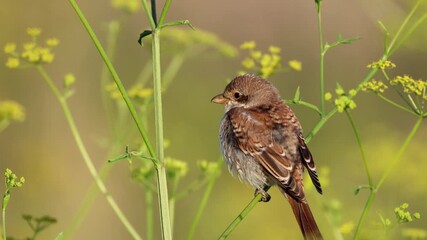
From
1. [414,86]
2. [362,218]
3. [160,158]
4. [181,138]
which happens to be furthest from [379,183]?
[181,138]

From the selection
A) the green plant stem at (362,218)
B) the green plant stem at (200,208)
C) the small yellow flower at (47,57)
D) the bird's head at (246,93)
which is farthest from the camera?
the bird's head at (246,93)

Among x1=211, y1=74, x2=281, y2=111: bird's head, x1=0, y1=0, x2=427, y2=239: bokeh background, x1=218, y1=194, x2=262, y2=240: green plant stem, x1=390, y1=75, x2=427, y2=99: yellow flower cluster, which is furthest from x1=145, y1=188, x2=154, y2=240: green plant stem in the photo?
x1=390, y1=75, x2=427, y2=99: yellow flower cluster

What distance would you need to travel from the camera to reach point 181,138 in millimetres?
9781

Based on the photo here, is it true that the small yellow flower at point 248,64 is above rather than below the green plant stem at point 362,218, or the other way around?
above

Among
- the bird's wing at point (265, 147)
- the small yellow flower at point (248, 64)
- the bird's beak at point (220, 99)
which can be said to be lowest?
the bird's wing at point (265, 147)

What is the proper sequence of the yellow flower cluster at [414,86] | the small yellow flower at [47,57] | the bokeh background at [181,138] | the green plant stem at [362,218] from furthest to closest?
the bokeh background at [181,138] → the small yellow flower at [47,57] → the yellow flower cluster at [414,86] → the green plant stem at [362,218]

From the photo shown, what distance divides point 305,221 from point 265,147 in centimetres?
74

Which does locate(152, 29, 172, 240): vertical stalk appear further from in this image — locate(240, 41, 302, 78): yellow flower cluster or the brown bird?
locate(240, 41, 302, 78): yellow flower cluster

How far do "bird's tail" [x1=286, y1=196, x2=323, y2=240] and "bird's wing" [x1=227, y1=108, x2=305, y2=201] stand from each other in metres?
0.05

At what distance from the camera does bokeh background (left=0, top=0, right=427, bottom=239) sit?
746cm

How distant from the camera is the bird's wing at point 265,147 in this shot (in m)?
5.91


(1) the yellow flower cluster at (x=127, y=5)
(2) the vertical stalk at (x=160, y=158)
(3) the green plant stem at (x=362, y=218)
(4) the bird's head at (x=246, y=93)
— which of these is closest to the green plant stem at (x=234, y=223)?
(2) the vertical stalk at (x=160, y=158)

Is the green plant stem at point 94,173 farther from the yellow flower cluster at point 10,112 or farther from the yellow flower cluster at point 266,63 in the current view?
the yellow flower cluster at point 266,63

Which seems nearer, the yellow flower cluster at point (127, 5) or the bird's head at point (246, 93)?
the bird's head at point (246, 93)
